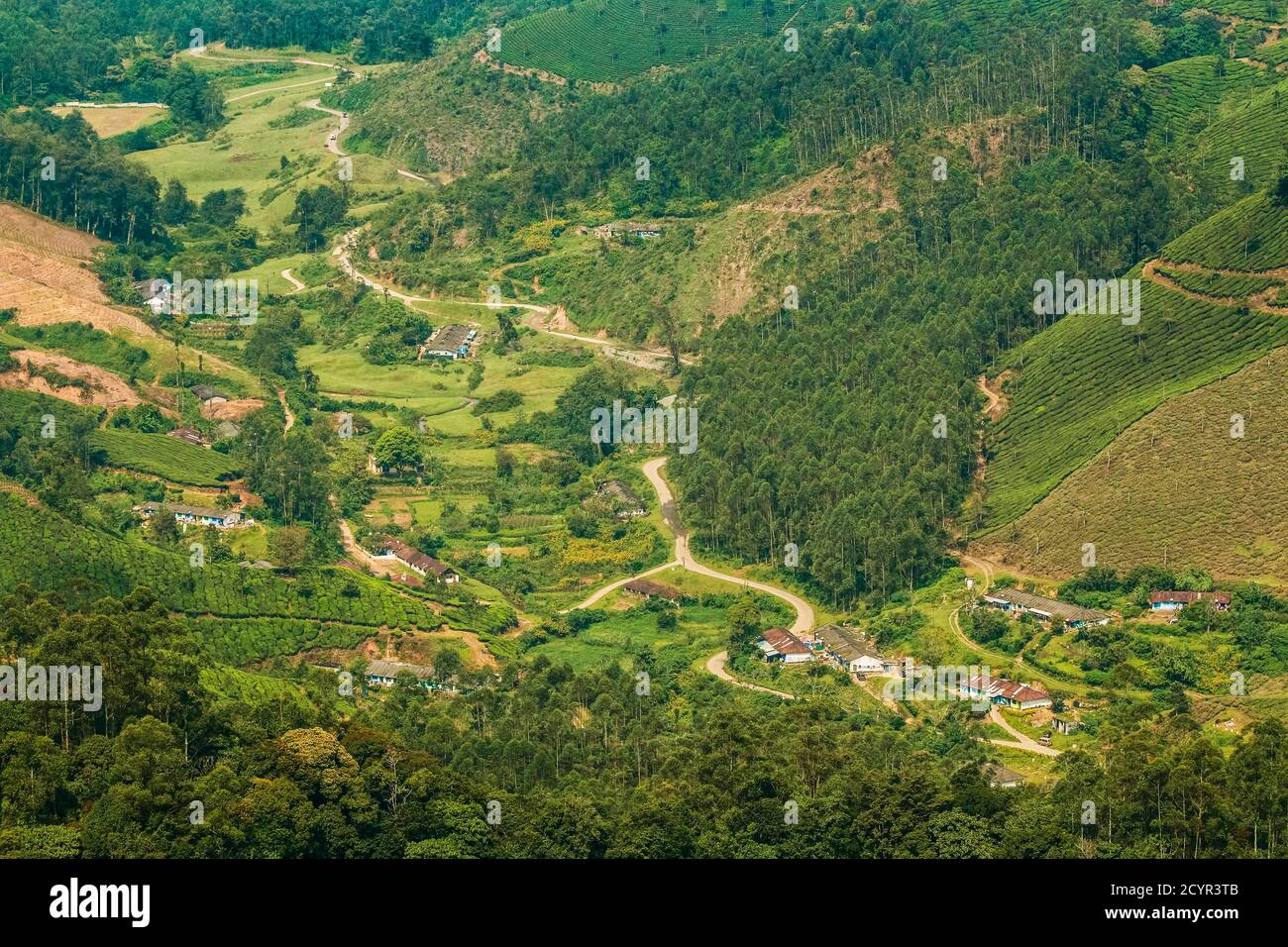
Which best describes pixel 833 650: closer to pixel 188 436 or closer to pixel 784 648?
pixel 784 648

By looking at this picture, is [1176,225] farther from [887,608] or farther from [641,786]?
[641,786]

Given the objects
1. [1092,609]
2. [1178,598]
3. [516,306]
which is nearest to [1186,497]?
[1178,598]

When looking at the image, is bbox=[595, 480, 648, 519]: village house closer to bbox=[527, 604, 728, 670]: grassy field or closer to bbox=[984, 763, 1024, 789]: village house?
bbox=[527, 604, 728, 670]: grassy field

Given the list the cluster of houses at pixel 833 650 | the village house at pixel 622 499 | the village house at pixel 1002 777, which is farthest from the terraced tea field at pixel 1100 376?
the village house at pixel 1002 777

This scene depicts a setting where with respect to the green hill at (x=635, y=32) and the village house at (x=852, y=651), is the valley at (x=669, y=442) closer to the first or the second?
the village house at (x=852, y=651)

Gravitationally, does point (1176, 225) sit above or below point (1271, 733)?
above

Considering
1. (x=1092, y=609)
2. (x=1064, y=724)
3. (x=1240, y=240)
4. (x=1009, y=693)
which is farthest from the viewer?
(x=1240, y=240)

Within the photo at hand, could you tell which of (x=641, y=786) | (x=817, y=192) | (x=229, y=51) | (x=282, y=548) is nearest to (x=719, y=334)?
(x=817, y=192)
